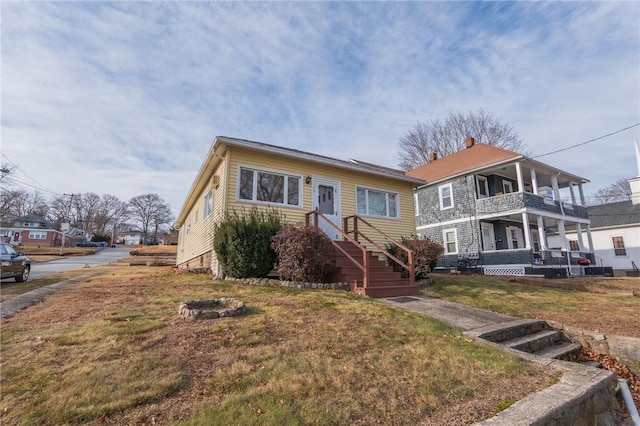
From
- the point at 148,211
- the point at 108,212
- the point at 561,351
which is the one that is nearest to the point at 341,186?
the point at 561,351

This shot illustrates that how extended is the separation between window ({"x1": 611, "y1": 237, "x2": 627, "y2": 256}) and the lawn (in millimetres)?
26797

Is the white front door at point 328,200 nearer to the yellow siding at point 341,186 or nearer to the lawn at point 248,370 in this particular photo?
the yellow siding at point 341,186

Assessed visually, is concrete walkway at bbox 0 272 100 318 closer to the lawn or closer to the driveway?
the lawn

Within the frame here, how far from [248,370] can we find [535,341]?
4.59m

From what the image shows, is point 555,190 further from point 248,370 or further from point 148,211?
point 148,211

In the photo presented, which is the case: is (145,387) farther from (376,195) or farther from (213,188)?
(376,195)

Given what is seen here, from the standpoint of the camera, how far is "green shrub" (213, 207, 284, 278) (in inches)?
312

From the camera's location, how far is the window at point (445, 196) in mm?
19130

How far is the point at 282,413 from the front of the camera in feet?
7.73

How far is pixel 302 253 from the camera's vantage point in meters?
7.37

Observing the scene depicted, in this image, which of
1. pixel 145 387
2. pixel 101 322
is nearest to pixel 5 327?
pixel 101 322

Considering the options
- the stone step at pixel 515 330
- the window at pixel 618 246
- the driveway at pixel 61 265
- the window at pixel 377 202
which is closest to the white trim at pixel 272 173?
the window at pixel 377 202

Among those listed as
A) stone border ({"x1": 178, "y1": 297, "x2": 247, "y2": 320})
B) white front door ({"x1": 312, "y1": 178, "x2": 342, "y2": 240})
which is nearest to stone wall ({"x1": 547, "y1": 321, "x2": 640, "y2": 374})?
stone border ({"x1": 178, "y1": 297, "x2": 247, "y2": 320})

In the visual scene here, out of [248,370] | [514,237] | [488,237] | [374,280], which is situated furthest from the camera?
[514,237]
